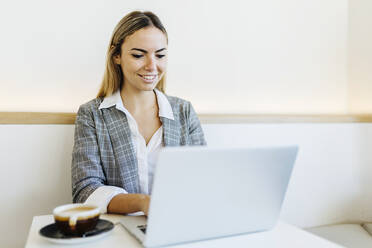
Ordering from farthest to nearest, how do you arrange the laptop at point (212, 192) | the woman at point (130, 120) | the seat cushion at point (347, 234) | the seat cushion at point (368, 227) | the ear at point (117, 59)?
the seat cushion at point (368, 227) < the seat cushion at point (347, 234) < the ear at point (117, 59) < the woman at point (130, 120) < the laptop at point (212, 192)

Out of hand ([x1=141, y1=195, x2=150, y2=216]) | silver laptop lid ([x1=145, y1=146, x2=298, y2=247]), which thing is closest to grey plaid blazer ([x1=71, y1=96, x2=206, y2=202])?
hand ([x1=141, y1=195, x2=150, y2=216])

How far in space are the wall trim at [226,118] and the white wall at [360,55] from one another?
0.15 metres

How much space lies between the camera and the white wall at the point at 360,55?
1.94 m

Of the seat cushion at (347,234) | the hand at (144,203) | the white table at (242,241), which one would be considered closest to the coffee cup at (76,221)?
the white table at (242,241)

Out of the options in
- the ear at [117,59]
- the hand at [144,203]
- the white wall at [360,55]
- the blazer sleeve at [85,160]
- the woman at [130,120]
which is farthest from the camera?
the white wall at [360,55]

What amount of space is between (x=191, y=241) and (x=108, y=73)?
0.83 m

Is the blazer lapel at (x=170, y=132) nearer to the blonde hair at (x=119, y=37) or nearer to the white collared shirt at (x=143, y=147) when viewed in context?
the white collared shirt at (x=143, y=147)

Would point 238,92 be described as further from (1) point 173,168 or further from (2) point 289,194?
(1) point 173,168

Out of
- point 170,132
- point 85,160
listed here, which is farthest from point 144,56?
point 85,160

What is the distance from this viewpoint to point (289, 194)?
5.74 ft

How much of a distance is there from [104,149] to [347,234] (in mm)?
1090

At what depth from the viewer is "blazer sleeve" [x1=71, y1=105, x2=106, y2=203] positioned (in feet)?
3.78

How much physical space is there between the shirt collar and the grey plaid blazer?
0.05ft

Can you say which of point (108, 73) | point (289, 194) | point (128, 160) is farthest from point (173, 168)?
point (289, 194)
